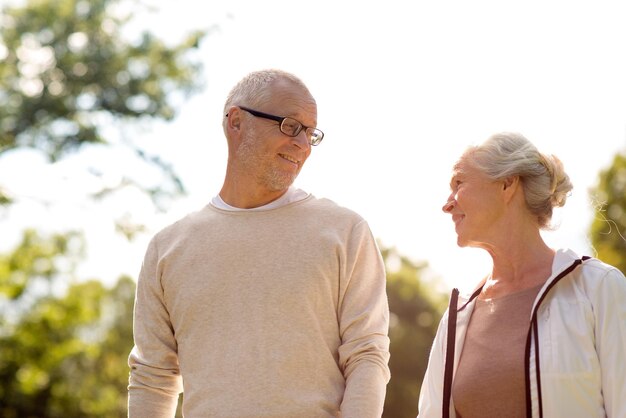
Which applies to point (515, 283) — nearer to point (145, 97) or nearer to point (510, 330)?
point (510, 330)

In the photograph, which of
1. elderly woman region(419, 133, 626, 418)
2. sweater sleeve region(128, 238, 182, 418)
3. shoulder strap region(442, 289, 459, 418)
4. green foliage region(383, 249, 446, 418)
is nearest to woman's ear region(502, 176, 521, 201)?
elderly woman region(419, 133, 626, 418)

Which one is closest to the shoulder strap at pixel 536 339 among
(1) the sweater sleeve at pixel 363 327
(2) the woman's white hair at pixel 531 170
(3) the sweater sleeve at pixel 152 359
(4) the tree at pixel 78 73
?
(2) the woman's white hair at pixel 531 170

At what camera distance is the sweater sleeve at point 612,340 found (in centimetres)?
293

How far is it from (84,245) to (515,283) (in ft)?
71.1

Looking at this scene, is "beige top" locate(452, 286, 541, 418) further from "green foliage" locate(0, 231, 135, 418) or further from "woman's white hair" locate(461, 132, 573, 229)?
"green foliage" locate(0, 231, 135, 418)

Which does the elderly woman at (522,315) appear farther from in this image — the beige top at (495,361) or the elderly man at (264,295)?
the elderly man at (264,295)

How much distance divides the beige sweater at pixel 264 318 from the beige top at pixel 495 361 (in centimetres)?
30

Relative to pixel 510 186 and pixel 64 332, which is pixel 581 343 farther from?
pixel 64 332

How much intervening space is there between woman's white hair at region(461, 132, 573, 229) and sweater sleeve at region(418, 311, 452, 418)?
52 cm

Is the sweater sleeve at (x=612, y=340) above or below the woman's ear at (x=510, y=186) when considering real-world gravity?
below

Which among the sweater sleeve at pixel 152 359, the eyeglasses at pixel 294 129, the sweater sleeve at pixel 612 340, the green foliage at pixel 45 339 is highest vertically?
the eyeglasses at pixel 294 129

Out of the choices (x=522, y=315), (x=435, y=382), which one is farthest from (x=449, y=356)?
(x=522, y=315)

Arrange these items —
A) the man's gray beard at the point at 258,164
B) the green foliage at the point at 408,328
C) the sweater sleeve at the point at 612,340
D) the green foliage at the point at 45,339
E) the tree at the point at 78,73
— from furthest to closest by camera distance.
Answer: the green foliage at the point at 408,328, the green foliage at the point at 45,339, the tree at the point at 78,73, the man's gray beard at the point at 258,164, the sweater sleeve at the point at 612,340

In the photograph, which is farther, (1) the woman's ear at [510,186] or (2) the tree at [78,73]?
(2) the tree at [78,73]
